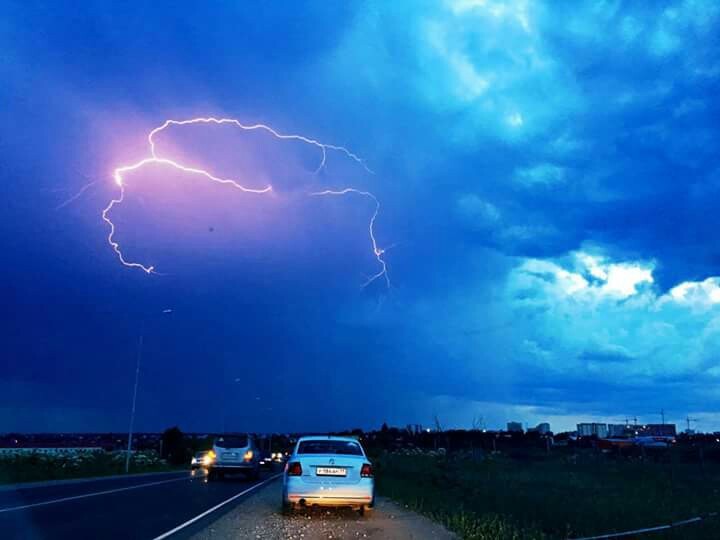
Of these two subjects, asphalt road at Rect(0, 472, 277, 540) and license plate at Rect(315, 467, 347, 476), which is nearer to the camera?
asphalt road at Rect(0, 472, 277, 540)

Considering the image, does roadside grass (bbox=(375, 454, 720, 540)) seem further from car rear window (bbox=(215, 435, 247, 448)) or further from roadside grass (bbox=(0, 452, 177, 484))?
roadside grass (bbox=(0, 452, 177, 484))

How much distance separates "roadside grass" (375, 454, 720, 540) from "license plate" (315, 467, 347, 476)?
209 centimetres

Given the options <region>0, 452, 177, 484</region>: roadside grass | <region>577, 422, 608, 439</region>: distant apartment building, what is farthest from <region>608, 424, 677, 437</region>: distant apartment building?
<region>0, 452, 177, 484</region>: roadside grass

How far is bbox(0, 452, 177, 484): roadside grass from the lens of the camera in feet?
97.3

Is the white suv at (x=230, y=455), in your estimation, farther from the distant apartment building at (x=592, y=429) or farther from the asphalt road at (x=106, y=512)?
the distant apartment building at (x=592, y=429)

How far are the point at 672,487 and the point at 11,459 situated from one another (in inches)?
1186

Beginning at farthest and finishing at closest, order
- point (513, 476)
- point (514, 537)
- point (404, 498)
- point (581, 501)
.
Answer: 1. point (513, 476)
2. point (404, 498)
3. point (581, 501)
4. point (514, 537)

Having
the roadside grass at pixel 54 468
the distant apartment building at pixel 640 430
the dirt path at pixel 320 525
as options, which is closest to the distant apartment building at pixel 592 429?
the distant apartment building at pixel 640 430

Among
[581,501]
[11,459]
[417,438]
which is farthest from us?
[417,438]

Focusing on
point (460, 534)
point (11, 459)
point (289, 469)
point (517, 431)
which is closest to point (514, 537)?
point (460, 534)

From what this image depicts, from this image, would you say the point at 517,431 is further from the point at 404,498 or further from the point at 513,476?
the point at 404,498

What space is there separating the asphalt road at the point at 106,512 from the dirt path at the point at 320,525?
54 cm

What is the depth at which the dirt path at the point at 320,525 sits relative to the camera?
1155 centimetres

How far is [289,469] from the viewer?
46.3 feet
